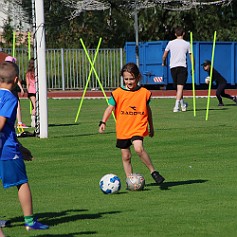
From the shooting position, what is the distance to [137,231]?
28.1ft

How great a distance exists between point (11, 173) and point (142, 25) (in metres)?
42.0

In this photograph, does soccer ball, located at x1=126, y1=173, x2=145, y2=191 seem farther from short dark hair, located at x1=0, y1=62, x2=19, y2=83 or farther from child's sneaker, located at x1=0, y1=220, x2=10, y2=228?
short dark hair, located at x1=0, y1=62, x2=19, y2=83

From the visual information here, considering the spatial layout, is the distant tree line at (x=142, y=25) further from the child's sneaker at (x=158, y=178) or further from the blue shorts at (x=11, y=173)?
the blue shorts at (x=11, y=173)

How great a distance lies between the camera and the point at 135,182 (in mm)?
11156

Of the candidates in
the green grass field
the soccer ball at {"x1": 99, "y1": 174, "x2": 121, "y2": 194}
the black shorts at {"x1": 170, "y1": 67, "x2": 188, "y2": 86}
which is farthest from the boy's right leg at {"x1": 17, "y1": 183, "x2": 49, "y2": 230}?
the black shorts at {"x1": 170, "y1": 67, "x2": 188, "y2": 86}

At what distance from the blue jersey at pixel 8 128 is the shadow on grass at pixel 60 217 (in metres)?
0.89

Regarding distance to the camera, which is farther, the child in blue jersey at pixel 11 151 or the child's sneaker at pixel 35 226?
the child's sneaker at pixel 35 226

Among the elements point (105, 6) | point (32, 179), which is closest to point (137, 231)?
point (32, 179)

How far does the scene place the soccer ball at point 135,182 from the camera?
11.2 metres

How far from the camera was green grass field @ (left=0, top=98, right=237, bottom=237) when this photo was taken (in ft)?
29.0

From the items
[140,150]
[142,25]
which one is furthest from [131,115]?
[142,25]

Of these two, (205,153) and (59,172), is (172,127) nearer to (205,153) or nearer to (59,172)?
(205,153)

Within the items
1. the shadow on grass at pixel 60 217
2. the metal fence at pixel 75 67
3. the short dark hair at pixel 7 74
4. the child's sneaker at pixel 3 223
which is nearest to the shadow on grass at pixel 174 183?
the shadow on grass at pixel 60 217

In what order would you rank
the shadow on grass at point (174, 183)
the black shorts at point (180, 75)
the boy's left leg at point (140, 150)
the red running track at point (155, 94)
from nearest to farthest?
the boy's left leg at point (140, 150)
the shadow on grass at point (174, 183)
the black shorts at point (180, 75)
the red running track at point (155, 94)
